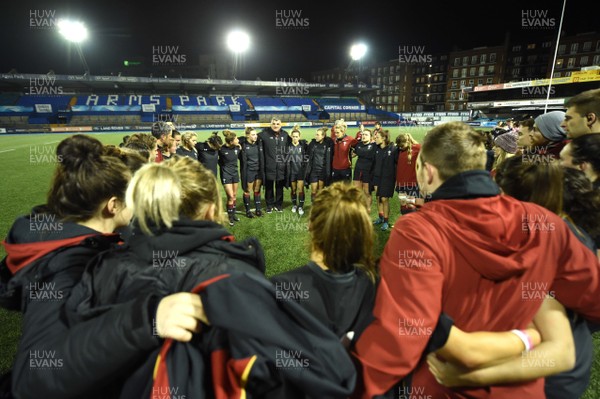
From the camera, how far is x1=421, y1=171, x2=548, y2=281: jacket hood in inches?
49.8

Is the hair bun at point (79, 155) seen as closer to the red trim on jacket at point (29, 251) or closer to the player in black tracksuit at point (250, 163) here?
the red trim on jacket at point (29, 251)

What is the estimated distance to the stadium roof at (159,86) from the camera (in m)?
37.9

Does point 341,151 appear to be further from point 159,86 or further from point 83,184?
point 159,86

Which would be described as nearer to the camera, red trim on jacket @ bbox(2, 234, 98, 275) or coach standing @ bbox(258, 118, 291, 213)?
red trim on jacket @ bbox(2, 234, 98, 275)

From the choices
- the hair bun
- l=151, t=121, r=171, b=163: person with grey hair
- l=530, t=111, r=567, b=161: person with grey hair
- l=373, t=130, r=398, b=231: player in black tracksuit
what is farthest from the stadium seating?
the hair bun

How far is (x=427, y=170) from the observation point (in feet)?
5.14

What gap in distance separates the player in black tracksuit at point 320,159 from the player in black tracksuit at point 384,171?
1320 millimetres

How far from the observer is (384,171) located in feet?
21.5

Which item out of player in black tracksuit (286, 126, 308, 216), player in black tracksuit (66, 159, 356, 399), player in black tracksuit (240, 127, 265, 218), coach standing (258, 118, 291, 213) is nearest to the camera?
player in black tracksuit (66, 159, 356, 399)

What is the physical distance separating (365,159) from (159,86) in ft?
151

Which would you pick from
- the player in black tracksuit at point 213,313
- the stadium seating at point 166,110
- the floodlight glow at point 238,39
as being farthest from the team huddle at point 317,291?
the floodlight glow at point 238,39

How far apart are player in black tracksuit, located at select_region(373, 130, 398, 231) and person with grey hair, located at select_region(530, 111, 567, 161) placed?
2.80m

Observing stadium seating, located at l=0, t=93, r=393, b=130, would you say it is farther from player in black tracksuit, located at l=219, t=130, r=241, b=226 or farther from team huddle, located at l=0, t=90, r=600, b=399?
team huddle, located at l=0, t=90, r=600, b=399

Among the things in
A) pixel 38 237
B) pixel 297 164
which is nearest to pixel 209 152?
pixel 297 164
